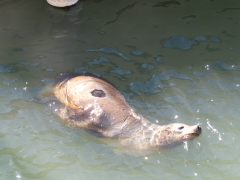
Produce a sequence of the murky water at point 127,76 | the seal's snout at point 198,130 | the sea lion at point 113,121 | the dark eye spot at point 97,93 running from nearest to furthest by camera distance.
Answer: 1. the murky water at point 127,76
2. the seal's snout at point 198,130
3. the sea lion at point 113,121
4. the dark eye spot at point 97,93

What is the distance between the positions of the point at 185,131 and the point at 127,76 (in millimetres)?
1949

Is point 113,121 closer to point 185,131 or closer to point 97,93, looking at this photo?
point 97,93

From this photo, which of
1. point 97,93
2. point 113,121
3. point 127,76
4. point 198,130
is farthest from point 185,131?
point 127,76

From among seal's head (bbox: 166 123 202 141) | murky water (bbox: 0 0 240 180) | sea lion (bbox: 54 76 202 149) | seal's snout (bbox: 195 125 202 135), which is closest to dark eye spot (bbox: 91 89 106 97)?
sea lion (bbox: 54 76 202 149)

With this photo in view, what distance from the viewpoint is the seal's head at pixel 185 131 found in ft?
14.3

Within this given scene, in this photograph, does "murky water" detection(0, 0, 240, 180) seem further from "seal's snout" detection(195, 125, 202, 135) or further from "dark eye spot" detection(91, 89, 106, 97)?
"dark eye spot" detection(91, 89, 106, 97)

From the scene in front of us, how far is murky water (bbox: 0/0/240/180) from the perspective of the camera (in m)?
4.19

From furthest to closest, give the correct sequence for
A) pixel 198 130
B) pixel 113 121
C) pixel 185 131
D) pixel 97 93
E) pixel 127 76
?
pixel 127 76 < pixel 97 93 < pixel 113 121 < pixel 185 131 < pixel 198 130

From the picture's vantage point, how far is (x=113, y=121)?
469 centimetres

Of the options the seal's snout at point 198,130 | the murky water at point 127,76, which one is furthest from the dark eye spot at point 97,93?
the seal's snout at point 198,130

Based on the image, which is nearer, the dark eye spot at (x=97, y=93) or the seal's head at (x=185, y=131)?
the seal's head at (x=185, y=131)

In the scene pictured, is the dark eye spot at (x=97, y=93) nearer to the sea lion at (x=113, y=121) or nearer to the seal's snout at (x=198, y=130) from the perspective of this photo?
the sea lion at (x=113, y=121)

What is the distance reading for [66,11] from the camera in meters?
7.93

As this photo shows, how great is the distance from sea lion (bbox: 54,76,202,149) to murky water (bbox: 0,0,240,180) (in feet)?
0.57
